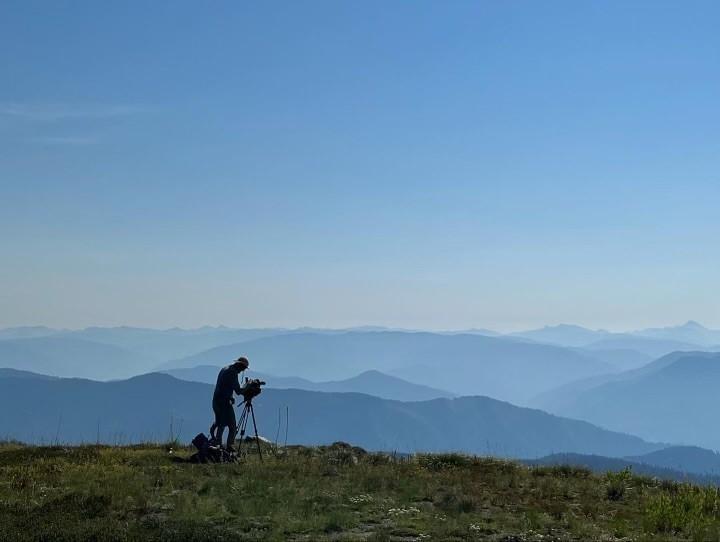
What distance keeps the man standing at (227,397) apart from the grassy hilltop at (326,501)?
4.40ft

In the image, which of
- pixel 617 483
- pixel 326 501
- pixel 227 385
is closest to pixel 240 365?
pixel 227 385

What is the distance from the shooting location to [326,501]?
16.5 meters

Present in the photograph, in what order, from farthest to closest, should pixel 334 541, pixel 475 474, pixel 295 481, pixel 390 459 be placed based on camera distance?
pixel 390 459 → pixel 475 474 → pixel 295 481 → pixel 334 541

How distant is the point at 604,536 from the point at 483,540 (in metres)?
2.57

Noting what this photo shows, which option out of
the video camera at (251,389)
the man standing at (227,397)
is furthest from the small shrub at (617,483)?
the man standing at (227,397)

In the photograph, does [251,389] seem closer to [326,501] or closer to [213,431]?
[213,431]

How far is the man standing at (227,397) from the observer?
2336 centimetres

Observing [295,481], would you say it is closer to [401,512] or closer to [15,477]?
[401,512]

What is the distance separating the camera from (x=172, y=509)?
1541 centimetres

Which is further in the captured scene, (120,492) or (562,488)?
(562,488)

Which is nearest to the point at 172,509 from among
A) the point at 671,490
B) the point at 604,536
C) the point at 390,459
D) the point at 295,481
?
the point at 295,481

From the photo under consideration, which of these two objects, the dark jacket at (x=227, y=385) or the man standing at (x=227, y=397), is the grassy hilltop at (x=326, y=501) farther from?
the dark jacket at (x=227, y=385)

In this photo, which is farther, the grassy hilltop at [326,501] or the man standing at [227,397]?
the man standing at [227,397]

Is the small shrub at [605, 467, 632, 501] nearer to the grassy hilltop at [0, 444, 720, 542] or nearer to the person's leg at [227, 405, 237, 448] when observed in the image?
the grassy hilltop at [0, 444, 720, 542]
